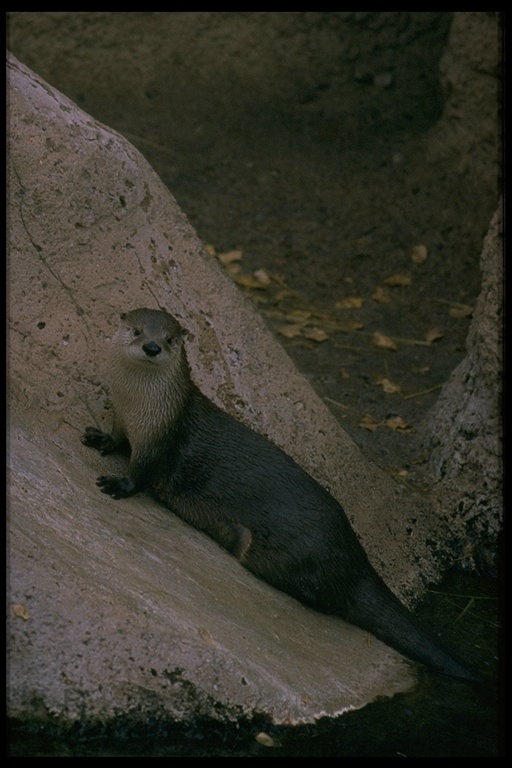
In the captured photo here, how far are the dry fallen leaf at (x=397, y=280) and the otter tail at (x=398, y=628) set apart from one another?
110 inches

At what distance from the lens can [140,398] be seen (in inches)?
118

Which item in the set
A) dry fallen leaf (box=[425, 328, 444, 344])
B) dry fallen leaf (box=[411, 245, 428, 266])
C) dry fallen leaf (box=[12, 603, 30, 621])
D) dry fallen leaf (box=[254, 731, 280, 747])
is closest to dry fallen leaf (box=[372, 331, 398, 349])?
dry fallen leaf (box=[425, 328, 444, 344])

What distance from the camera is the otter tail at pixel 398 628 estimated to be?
292cm

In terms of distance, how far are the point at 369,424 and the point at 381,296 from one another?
56.1 inches

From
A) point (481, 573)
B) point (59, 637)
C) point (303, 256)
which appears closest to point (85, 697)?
point (59, 637)

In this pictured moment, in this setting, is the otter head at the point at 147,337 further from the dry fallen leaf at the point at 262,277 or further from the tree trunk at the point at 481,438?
the dry fallen leaf at the point at 262,277

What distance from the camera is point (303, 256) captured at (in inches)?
227

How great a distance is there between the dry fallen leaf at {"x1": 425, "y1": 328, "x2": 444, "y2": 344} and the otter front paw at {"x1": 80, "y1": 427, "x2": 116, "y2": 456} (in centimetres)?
248

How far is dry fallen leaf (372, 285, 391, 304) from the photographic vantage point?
5.48 meters

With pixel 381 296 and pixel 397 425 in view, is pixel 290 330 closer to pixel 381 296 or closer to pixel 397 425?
pixel 381 296

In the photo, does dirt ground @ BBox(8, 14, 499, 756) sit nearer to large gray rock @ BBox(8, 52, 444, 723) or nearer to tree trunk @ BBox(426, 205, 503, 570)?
tree trunk @ BBox(426, 205, 503, 570)

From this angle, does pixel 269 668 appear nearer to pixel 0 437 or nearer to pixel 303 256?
pixel 0 437

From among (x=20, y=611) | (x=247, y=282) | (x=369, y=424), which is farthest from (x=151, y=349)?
(x=247, y=282)

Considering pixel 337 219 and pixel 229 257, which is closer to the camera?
pixel 229 257
